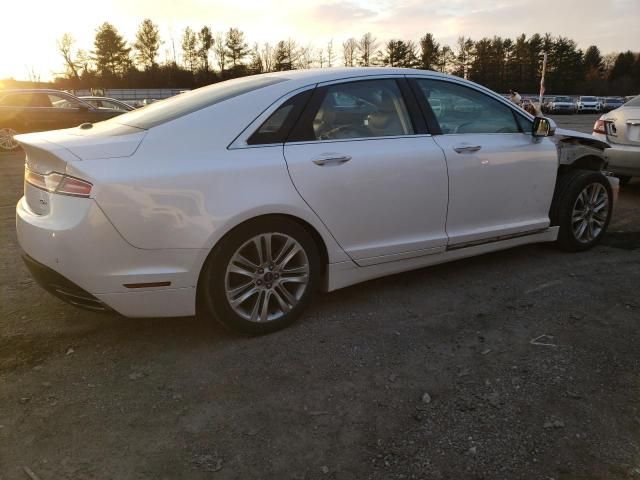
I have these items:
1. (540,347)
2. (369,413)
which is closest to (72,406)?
(369,413)

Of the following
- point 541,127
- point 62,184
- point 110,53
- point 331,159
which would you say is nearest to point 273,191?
point 331,159

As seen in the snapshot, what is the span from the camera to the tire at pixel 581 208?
4.48 metres

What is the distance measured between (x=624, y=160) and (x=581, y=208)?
9.28ft

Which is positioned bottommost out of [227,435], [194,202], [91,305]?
[227,435]

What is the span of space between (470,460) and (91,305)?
6.73 ft

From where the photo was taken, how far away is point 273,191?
301 cm

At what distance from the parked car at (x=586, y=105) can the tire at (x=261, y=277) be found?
55.9 metres

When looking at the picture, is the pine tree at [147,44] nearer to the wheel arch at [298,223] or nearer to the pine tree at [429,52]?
the pine tree at [429,52]

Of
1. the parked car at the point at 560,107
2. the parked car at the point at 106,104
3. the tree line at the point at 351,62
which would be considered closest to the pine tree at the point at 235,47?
the tree line at the point at 351,62

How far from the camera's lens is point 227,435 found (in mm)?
2309

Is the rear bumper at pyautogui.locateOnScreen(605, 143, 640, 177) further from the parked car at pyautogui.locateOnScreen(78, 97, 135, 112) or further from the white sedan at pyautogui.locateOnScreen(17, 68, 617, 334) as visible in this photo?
the parked car at pyautogui.locateOnScreen(78, 97, 135, 112)

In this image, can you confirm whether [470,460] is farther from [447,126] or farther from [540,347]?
[447,126]

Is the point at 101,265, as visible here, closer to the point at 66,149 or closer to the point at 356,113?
the point at 66,149

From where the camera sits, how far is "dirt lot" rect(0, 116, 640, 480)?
215 centimetres
